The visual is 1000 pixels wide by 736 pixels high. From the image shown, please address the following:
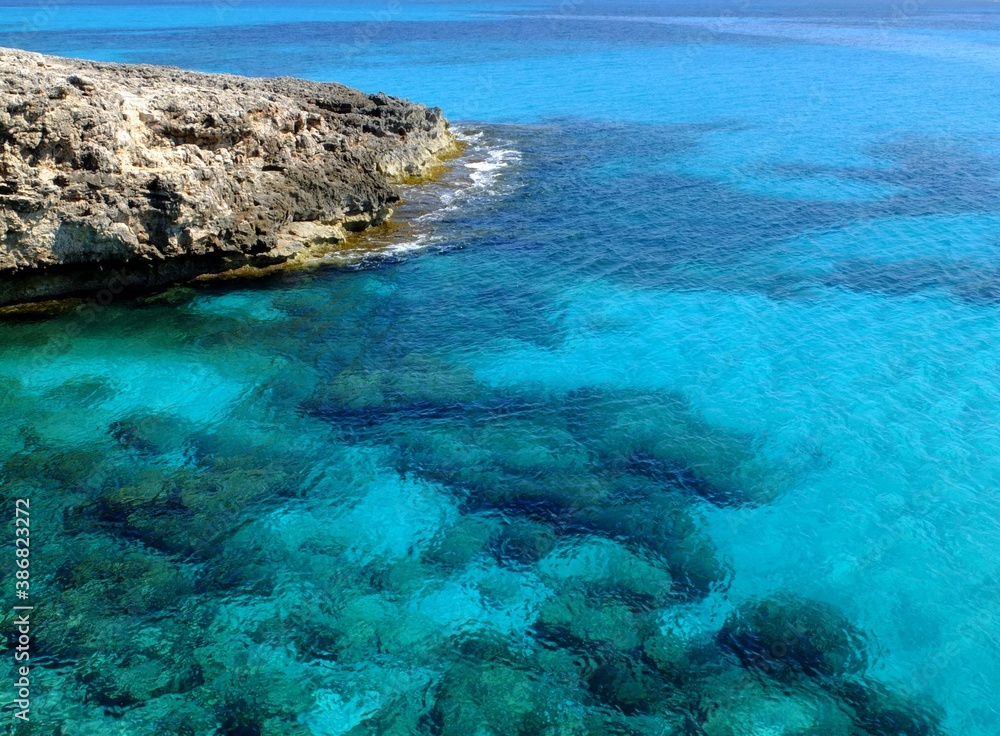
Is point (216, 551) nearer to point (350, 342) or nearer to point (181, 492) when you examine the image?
point (181, 492)

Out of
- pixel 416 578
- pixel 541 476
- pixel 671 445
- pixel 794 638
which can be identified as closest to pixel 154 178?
pixel 541 476

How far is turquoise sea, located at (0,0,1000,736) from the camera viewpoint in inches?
537

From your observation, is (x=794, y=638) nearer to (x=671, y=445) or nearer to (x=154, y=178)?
(x=671, y=445)

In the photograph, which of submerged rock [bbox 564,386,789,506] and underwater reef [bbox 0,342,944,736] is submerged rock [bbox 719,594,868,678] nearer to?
underwater reef [bbox 0,342,944,736]

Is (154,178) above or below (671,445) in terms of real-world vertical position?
above

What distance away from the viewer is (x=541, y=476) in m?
18.6

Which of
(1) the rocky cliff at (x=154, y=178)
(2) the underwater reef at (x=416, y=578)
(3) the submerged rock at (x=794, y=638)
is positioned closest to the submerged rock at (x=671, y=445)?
(2) the underwater reef at (x=416, y=578)

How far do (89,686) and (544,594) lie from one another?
27.6 feet

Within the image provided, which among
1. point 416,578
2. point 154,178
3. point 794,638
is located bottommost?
point 416,578

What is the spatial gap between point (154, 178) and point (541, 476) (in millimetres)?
16723

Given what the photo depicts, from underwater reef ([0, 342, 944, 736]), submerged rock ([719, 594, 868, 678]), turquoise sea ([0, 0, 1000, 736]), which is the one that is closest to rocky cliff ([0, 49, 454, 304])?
turquoise sea ([0, 0, 1000, 736])

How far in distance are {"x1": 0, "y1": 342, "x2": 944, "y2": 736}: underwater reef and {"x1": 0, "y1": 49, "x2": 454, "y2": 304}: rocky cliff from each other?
5.53 meters

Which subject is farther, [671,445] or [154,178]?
[154,178]

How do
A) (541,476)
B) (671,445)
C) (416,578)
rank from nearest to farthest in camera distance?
(416,578) < (541,476) < (671,445)
